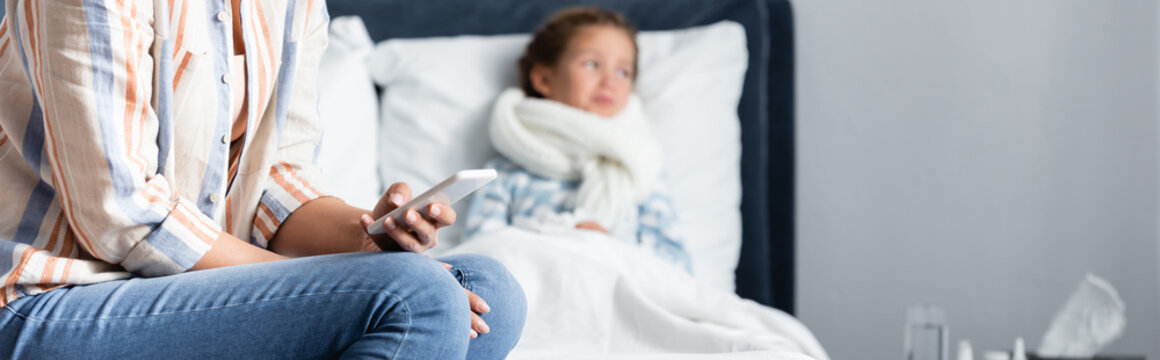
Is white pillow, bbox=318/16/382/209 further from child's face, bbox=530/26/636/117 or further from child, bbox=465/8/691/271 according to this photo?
child's face, bbox=530/26/636/117

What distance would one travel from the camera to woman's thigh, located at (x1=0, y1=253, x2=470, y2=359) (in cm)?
74

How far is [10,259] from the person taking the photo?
774 millimetres

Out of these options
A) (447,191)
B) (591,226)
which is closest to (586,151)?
(591,226)

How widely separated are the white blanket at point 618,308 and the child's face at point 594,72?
45cm

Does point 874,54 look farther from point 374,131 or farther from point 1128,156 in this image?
point 374,131

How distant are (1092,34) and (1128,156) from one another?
23cm

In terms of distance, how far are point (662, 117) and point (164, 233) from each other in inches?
44.5

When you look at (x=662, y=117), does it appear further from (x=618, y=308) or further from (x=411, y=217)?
(x=411, y=217)

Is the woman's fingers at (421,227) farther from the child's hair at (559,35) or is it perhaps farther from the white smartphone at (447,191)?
the child's hair at (559,35)

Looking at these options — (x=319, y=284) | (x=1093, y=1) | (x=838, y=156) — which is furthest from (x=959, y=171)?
(x=319, y=284)

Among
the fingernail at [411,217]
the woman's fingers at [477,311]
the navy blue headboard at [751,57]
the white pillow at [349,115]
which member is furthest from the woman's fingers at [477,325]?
the navy blue headboard at [751,57]

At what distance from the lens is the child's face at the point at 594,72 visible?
70.2 inches

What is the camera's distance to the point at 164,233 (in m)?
0.80

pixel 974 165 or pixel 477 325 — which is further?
pixel 974 165
